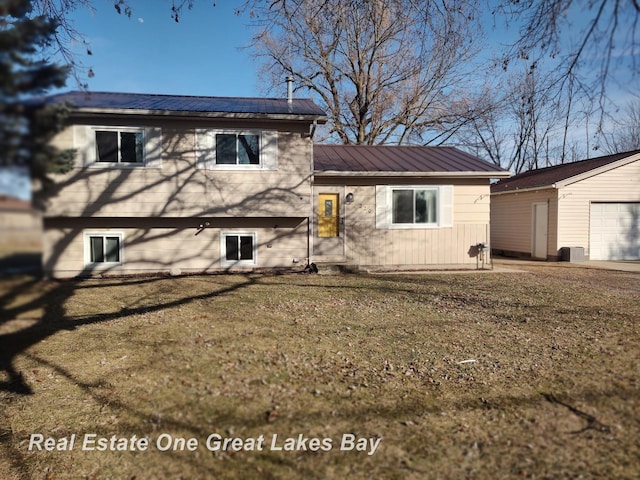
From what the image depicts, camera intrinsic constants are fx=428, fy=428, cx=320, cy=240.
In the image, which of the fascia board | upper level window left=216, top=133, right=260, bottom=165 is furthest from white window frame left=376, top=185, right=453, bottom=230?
the fascia board

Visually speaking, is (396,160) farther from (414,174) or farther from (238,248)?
(238,248)

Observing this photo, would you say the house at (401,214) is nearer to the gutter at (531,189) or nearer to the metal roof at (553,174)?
the gutter at (531,189)

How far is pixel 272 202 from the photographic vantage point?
1142 cm

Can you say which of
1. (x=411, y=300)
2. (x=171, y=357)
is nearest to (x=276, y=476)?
(x=171, y=357)

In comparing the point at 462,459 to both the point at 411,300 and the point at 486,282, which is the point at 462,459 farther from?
the point at 486,282

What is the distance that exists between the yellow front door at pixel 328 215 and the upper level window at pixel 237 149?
2.42m

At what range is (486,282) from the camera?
10.5 metres

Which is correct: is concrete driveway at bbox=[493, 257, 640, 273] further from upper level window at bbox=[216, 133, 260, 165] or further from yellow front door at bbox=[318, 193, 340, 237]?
upper level window at bbox=[216, 133, 260, 165]

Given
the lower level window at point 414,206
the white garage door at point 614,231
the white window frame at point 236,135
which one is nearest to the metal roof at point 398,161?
the lower level window at point 414,206

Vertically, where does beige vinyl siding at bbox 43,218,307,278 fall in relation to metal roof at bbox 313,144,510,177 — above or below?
below

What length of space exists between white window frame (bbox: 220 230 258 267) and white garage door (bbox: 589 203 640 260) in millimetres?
12171

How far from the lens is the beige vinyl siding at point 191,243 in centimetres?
1141

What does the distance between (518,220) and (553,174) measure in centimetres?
222

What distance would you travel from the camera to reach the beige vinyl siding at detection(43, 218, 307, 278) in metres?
11.4
